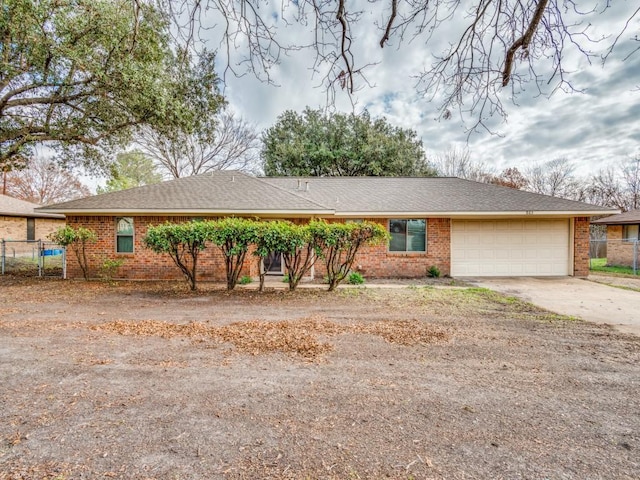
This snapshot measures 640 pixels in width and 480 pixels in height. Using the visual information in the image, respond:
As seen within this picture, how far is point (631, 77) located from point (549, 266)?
408 inches

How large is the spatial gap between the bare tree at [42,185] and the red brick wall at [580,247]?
39.7 m


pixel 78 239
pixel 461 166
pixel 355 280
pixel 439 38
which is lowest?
pixel 355 280

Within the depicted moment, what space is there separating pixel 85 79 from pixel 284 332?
9895 millimetres

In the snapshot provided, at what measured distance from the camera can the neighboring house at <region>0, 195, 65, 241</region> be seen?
65.5 ft

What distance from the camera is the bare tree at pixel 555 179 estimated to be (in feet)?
95.9

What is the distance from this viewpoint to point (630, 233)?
15070 mm

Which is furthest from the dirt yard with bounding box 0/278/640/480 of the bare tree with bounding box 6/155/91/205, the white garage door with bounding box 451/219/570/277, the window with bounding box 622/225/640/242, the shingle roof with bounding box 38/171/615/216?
the bare tree with bounding box 6/155/91/205

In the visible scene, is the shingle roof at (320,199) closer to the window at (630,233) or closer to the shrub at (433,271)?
the shrub at (433,271)

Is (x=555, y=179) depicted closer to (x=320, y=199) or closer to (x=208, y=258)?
(x=320, y=199)

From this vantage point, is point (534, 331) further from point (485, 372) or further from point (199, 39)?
point (199, 39)

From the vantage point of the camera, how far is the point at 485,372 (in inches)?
143

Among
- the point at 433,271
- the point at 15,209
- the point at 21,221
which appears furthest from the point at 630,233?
the point at 21,221

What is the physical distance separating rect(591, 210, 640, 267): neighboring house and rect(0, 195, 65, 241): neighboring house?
30.3m

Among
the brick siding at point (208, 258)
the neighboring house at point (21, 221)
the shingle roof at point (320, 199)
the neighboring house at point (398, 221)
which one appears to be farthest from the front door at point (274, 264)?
the neighboring house at point (21, 221)
